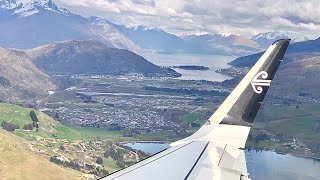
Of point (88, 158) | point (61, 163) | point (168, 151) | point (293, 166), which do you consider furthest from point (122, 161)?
point (168, 151)

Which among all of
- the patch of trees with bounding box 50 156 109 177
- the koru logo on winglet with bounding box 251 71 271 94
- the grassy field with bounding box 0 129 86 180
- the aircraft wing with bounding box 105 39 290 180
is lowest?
the patch of trees with bounding box 50 156 109 177

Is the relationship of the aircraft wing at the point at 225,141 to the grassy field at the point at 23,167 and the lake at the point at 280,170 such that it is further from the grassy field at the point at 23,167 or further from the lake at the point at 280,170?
the lake at the point at 280,170

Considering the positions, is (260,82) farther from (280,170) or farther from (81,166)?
(280,170)

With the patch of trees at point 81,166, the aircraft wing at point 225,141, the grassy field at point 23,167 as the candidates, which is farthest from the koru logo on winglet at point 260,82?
the patch of trees at point 81,166

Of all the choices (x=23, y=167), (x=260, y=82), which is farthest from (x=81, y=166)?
(x=260, y=82)

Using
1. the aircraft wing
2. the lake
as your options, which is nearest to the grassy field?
the lake

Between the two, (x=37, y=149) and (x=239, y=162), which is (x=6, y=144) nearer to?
(x=37, y=149)

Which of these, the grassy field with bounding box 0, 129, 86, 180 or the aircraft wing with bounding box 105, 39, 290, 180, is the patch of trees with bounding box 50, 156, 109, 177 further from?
the aircraft wing with bounding box 105, 39, 290, 180

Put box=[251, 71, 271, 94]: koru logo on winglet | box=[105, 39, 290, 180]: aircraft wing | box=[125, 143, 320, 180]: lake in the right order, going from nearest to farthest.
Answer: box=[105, 39, 290, 180]: aircraft wing → box=[251, 71, 271, 94]: koru logo on winglet → box=[125, 143, 320, 180]: lake
